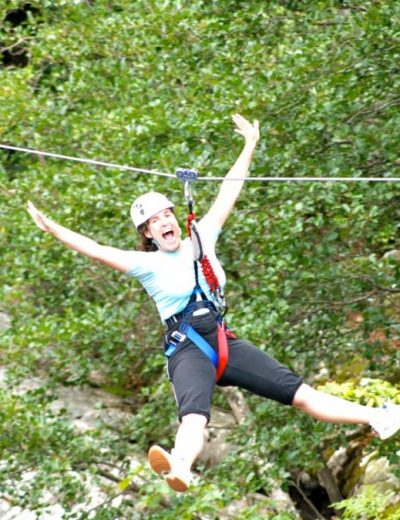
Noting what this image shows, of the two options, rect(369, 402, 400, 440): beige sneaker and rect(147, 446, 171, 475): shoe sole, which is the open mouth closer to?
rect(147, 446, 171, 475): shoe sole

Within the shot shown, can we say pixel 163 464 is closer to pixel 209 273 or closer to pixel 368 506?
pixel 209 273

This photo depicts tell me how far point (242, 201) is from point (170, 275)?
10.1 feet

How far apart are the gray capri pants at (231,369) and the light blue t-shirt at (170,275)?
4.3 inches

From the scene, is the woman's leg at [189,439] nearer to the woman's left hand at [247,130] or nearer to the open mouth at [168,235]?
the open mouth at [168,235]

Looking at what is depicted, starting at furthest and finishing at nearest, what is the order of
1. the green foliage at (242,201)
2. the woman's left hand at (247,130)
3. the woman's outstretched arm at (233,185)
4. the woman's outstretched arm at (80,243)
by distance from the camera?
the green foliage at (242,201)
the woman's left hand at (247,130)
the woman's outstretched arm at (233,185)
the woman's outstretched arm at (80,243)

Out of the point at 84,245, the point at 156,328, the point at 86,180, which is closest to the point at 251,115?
the point at 86,180

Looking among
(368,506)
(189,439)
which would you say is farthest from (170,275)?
(368,506)

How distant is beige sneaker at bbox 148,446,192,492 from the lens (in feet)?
17.2

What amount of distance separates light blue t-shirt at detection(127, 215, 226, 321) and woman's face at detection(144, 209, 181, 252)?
4cm

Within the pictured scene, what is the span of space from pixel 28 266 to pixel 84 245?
4.60 metres

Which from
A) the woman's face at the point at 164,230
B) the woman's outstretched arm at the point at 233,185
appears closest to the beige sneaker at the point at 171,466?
the woman's face at the point at 164,230

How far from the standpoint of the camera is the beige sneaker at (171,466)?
5238 millimetres

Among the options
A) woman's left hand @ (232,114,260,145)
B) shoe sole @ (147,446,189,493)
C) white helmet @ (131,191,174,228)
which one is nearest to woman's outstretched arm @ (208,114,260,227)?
woman's left hand @ (232,114,260,145)

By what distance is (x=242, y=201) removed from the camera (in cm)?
872
